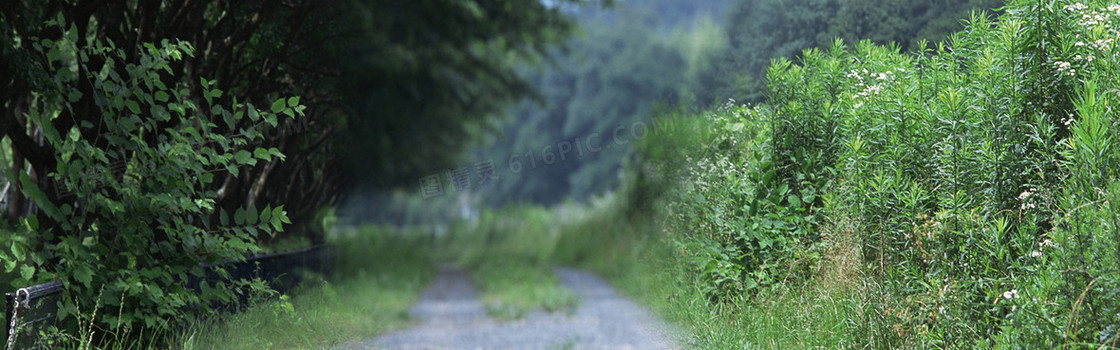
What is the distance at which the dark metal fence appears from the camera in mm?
3904

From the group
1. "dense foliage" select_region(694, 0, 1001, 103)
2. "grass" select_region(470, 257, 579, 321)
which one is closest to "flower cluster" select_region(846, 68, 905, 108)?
"dense foliage" select_region(694, 0, 1001, 103)

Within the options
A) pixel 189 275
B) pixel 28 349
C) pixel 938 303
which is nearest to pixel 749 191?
pixel 938 303

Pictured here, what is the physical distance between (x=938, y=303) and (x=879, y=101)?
1201 mm

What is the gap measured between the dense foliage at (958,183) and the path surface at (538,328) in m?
1.09

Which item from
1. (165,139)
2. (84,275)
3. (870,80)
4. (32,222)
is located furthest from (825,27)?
(32,222)

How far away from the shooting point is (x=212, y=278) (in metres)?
4.71

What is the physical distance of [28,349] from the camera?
399cm

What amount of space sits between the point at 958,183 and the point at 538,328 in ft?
13.8

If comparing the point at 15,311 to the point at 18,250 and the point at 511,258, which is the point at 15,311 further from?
the point at 511,258

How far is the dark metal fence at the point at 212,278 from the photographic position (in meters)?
3.90

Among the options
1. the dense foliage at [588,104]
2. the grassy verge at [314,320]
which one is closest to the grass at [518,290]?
the grassy verge at [314,320]

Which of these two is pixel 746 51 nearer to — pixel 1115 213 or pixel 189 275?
pixel 1115 213

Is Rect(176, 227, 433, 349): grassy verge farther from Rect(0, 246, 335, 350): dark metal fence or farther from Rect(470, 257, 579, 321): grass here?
Rect(470, 257, 579, 321): grass

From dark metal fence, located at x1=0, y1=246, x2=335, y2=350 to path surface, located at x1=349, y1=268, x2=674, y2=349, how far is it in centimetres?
65
